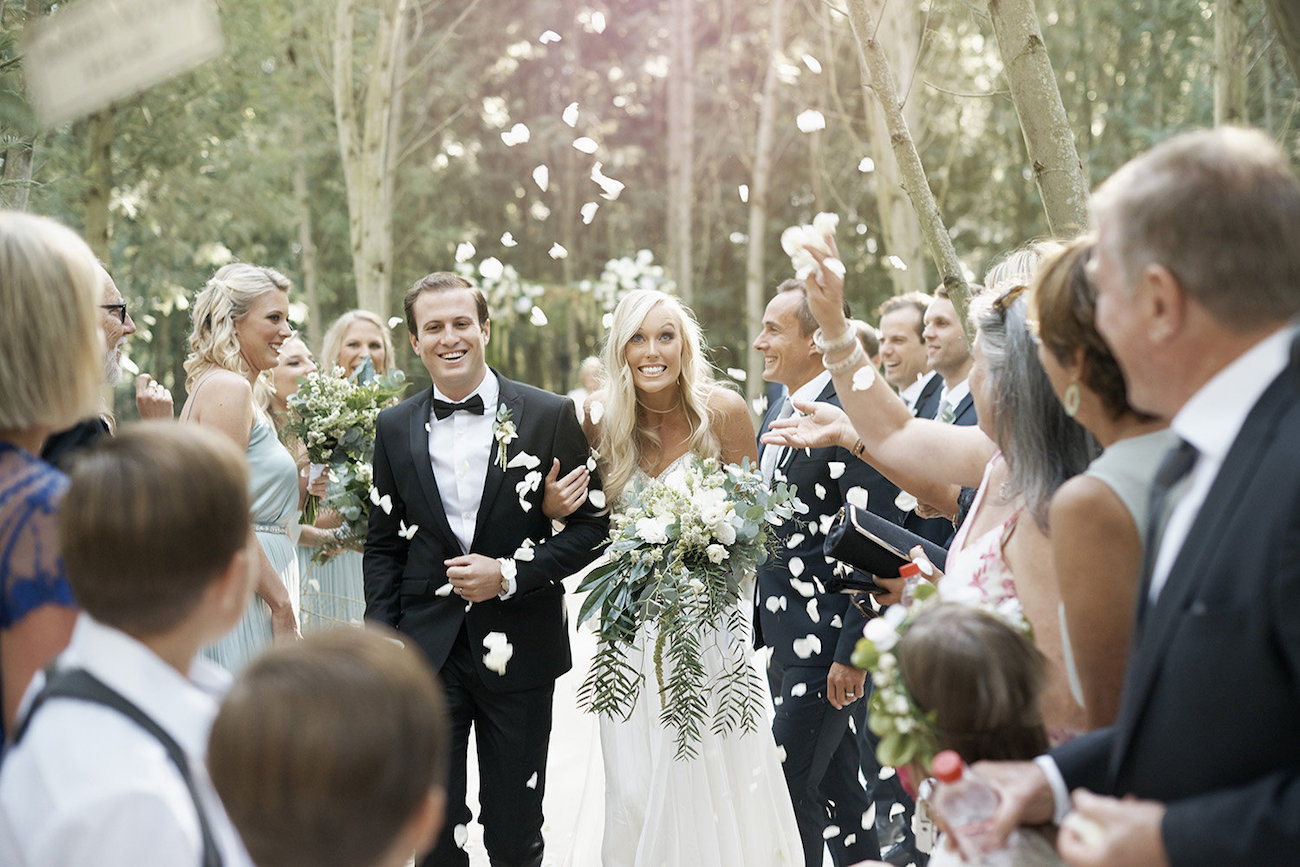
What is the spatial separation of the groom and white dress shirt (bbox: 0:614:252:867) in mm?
2495

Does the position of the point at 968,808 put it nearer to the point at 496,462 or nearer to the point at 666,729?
the point at 666,729

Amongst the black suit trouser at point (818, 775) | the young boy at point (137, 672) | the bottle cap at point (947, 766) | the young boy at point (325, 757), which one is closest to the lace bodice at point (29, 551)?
the young boy at point (137, 672)

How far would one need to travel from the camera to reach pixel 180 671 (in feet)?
6.11

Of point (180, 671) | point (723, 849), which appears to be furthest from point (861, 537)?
point (180, 671)

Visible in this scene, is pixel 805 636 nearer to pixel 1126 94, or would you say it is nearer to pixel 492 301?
pixel 492 301

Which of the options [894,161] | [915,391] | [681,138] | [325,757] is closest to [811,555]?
[915,391]

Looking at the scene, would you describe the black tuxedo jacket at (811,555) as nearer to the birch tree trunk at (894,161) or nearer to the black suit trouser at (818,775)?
the black suit trouser at (818,775)

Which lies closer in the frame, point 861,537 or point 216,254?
point 861,537

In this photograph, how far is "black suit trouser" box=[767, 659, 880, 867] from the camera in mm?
4703

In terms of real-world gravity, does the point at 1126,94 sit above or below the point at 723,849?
above

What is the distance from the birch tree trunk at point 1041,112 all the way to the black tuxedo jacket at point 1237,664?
7.25ft

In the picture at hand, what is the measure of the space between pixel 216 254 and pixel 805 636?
13.9 meters

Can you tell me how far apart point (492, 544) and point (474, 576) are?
0.67 ft

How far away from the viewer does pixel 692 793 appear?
4.58 meters
